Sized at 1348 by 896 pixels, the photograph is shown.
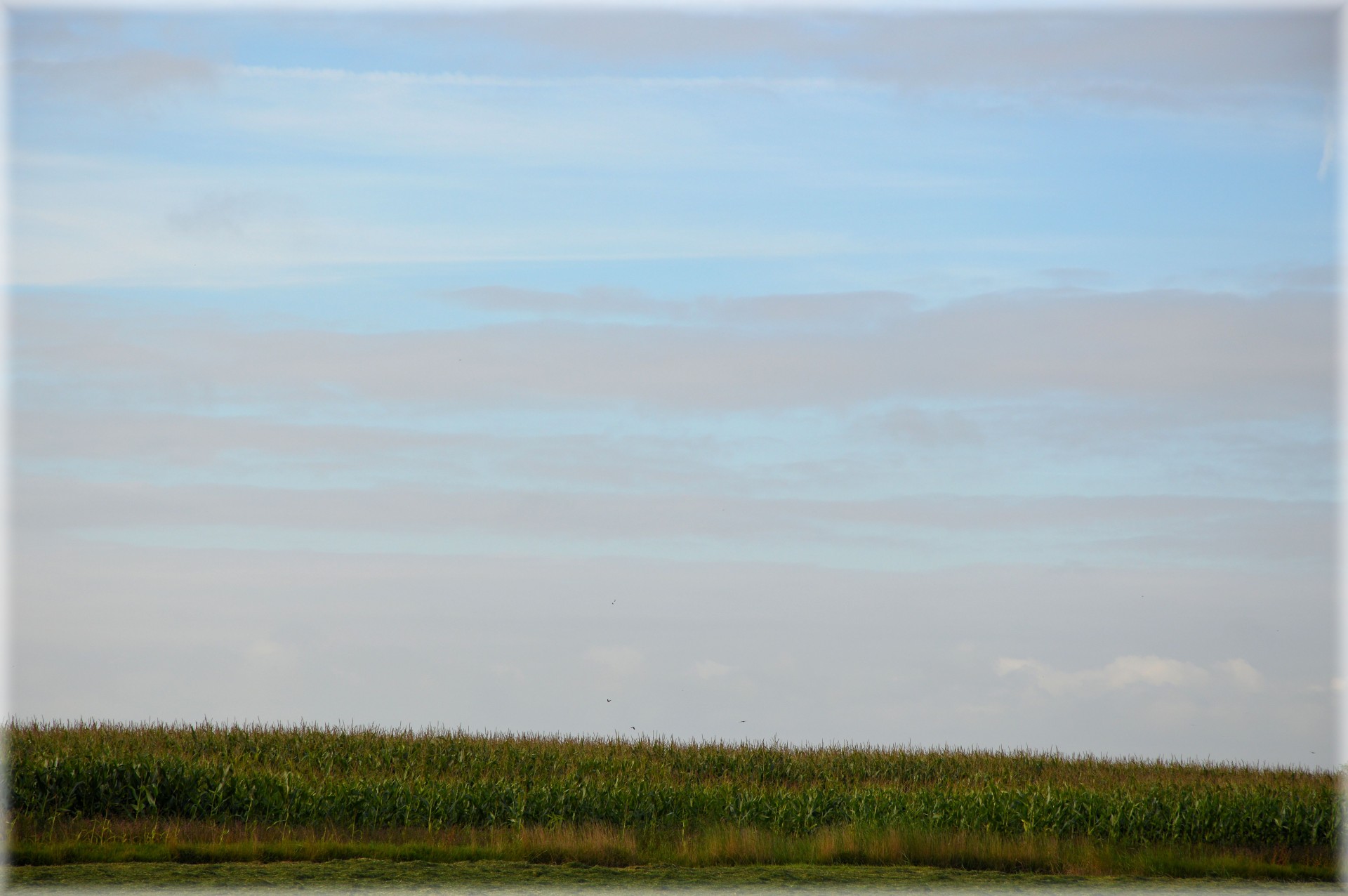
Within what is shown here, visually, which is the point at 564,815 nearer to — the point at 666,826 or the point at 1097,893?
the point at 666,826

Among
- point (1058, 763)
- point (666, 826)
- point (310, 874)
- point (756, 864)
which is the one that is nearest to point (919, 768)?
point (1058, 763)

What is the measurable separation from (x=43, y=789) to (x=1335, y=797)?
26.3m

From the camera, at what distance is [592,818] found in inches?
837

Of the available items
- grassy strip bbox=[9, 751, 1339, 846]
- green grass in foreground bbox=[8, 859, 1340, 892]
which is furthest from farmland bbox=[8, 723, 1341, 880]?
green grass in foreground bbox=[8, 859, 1340, 892]

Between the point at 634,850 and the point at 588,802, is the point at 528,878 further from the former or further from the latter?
the point at 588,802

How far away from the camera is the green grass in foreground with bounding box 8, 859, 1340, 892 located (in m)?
14.3

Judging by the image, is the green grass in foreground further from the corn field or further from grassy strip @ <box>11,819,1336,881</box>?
the corn field

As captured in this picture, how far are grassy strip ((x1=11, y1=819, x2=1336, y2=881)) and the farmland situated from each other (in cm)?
5

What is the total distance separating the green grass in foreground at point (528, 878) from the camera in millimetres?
14336

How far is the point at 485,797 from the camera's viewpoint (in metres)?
21.5

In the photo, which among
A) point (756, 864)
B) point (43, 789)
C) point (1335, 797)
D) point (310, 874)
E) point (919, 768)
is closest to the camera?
point (310, 874)

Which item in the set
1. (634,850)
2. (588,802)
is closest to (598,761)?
(588,802)

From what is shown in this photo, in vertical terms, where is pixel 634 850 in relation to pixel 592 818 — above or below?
above

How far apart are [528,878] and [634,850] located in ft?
8.74
